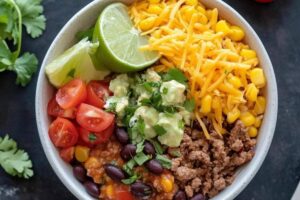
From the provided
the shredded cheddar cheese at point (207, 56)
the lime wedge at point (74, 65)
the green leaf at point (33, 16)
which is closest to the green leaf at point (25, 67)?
the green leaf at point (33, 16)

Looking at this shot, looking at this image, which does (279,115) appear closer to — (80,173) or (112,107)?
(112,107)

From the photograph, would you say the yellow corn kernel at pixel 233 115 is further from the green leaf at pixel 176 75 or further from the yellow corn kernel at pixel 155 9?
the yellow corn kernel at pixel 155 9

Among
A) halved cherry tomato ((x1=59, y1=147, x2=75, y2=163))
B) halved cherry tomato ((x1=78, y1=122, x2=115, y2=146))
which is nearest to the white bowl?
halved cherry tomato ((x1=59, y1=147, x2=75, y2=163))

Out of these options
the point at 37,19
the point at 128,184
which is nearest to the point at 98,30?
the point at 37,19

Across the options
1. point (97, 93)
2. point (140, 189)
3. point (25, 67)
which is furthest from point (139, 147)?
point (25, 67)

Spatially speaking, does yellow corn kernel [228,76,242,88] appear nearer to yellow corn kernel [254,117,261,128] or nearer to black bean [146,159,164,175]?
yellow corn kernel [254,117,261,128]
